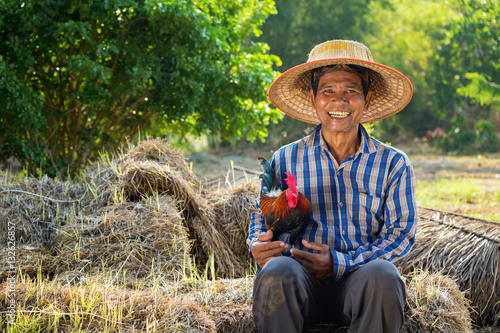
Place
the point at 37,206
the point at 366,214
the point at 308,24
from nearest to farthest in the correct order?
the point at 366,214 < the point at 37,206 < the point at 308,24

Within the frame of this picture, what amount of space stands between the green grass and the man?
350 cm

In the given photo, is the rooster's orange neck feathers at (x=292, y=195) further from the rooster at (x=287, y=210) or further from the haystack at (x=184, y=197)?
the haystack at (x=184, y=197)

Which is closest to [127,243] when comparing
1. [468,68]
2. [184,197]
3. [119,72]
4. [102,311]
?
[184,197]

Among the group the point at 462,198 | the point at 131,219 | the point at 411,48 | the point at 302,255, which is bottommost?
the point at 462,198

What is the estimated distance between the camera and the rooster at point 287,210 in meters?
2.32

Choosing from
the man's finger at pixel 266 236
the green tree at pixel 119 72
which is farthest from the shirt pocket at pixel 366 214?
the green tree at pixel 119 72

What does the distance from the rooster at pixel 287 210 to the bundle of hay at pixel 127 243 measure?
90cm

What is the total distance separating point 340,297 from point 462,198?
5.44 meters

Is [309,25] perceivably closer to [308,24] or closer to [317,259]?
[308,24]

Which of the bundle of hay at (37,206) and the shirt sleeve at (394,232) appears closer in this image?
the shirt sleeve at (394,232)

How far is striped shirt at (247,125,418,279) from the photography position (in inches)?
92.9

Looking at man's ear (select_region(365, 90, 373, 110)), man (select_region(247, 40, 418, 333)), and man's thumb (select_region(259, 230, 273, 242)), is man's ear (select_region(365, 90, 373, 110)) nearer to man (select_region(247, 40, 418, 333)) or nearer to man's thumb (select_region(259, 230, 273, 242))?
man (select_region(247, 40, 418, 333))

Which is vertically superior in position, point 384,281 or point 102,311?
point 384,281

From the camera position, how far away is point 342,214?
250 centimetres
